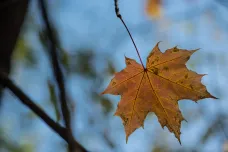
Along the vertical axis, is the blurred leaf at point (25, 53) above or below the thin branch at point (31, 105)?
above

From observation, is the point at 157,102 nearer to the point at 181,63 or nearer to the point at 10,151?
the point at 181,63

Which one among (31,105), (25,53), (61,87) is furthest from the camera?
Result: (25,53)

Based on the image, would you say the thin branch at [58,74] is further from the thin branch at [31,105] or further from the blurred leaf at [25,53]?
the blurred leaf at [25,53]

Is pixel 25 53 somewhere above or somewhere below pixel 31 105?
above

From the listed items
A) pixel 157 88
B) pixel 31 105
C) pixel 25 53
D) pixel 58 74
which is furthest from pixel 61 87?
pixel 25 53

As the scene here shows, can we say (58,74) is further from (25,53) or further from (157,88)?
(25,53)

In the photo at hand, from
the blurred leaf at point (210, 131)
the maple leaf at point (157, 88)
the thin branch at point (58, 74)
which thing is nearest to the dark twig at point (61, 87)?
the thin branch at point (58, 74)
